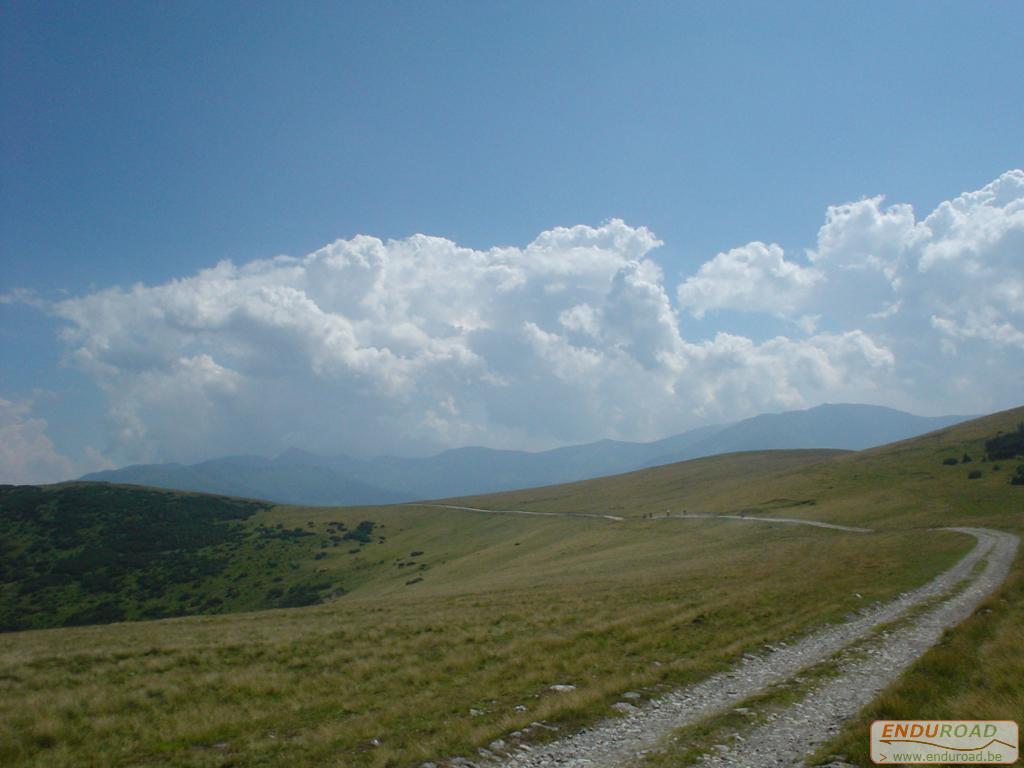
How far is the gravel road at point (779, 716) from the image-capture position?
983 centimetres

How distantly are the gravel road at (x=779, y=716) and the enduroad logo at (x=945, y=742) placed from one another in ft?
3.81

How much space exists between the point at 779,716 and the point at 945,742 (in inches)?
116

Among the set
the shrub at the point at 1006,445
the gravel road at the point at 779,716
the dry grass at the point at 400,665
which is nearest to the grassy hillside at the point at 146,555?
the dry grass at the point at 400,665

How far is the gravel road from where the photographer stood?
32.2ft

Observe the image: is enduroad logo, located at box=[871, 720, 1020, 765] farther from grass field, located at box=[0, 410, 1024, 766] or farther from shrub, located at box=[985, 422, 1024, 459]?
shrub, located at box=[985, 422, 1024, 459]

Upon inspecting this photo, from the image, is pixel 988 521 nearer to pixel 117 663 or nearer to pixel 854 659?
pixel 854 659

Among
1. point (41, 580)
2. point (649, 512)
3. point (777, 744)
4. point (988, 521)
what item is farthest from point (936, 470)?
point (41, 580)

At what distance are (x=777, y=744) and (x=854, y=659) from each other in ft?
21.8

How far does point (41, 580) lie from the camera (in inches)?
3292

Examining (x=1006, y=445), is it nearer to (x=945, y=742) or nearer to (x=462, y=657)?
(x=945, y=742)

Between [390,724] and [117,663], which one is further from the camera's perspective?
[117,663]

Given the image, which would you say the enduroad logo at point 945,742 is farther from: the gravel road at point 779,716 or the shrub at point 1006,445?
the shrub at point 1006,445

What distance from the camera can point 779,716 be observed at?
11.3 m

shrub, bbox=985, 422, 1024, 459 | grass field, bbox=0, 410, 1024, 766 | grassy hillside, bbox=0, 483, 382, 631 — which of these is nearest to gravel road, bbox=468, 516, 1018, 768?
grass field, bbox=0, 410, 1024, 766
